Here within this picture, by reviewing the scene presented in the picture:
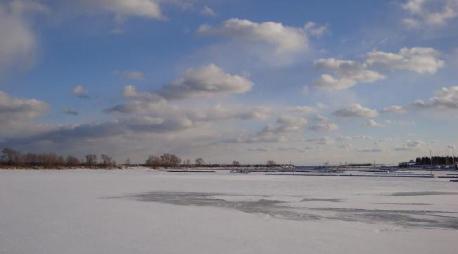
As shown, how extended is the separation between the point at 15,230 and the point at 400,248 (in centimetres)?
840

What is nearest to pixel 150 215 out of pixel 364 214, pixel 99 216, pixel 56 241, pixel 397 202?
pixel 99 216

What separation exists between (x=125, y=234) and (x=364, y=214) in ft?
25.5

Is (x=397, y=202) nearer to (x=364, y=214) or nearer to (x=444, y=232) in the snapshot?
(x=364, y=214)

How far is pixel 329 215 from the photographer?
1482 centimetres

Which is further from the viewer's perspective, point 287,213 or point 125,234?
point 287,213

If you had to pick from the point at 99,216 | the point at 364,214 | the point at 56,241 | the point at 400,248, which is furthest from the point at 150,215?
the point at 400,248

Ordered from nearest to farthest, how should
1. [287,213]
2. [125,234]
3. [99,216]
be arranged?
[125,234] → [99,216] → [287,213]

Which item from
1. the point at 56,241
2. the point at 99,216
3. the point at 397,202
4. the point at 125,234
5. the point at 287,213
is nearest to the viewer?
the point at 56,241

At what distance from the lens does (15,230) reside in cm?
1117

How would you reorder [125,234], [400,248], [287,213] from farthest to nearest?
[287,213] < [125,234] < [400,248]

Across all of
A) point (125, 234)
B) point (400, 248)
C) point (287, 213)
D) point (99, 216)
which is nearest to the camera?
point (400, 248)

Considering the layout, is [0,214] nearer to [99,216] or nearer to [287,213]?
[99,216]

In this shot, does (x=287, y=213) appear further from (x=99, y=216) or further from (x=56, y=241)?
(x=56, y=241)

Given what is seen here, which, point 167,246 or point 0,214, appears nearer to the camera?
point 167,246
